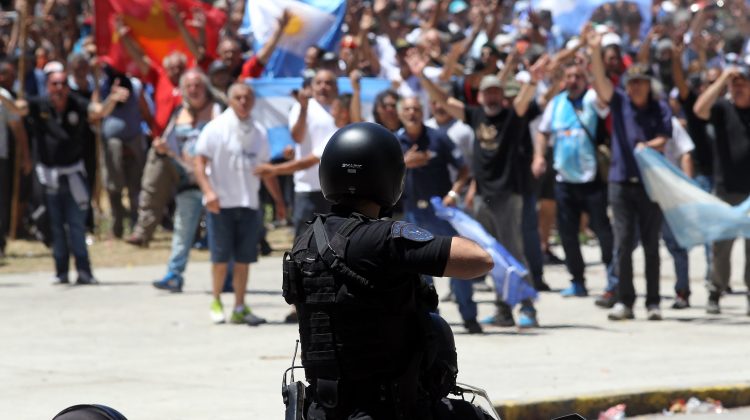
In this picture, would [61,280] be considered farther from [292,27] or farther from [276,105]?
[292,27]

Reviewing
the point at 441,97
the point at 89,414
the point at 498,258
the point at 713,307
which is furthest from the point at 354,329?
Result: the point at 713,307

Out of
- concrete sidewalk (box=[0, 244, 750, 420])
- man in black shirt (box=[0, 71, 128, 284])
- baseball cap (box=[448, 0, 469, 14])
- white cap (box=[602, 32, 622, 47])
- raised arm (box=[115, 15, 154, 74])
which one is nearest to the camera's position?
concrete sidewalk (box=[0, 244, 750, 420])

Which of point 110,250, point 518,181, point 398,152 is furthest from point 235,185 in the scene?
point 398,152

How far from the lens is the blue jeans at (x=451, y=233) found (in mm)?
10906

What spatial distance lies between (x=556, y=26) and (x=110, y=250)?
22.3 ft

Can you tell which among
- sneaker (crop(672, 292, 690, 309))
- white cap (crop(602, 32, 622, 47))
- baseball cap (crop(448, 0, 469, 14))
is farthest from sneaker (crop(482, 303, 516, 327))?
baseball cap (crop(448, 0, 469, 14))

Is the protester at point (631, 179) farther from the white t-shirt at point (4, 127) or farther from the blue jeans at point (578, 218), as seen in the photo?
the white t-shirt at point (4, 127)

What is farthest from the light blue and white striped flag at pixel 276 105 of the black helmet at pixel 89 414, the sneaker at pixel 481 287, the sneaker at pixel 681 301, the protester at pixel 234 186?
the black helmet at pixel 89 414

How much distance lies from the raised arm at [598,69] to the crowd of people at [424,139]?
17mm

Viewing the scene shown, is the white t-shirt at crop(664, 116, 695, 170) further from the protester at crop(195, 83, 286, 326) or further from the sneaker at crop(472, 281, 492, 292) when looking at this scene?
the protester at crop(195, 83, 286, 326)

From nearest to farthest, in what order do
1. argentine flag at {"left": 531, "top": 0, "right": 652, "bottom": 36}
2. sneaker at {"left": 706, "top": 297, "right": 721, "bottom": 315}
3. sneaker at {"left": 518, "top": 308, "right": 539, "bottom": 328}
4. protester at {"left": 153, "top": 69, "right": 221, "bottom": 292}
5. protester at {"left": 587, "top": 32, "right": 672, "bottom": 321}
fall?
sneaker at {"left": 518, "top": 308, "right": 539, "bottom": 328} < protester at {"left": 587, "top": 32, "right": 672, "bottom": 321} < sneaker at {"left": 706, "top": 297, "right": 721, "bottom": 315} < protester at {"left": 153, "top": 69, "right": 221, "bottom": 292} < argentine flag at {"left": 531, "top": 0, "right": 652, "bottom": 36}

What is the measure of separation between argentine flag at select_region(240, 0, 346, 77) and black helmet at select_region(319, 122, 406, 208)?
11.2 metres

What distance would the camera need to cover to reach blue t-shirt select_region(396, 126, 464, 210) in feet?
36.7

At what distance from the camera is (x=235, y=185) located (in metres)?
11.5
